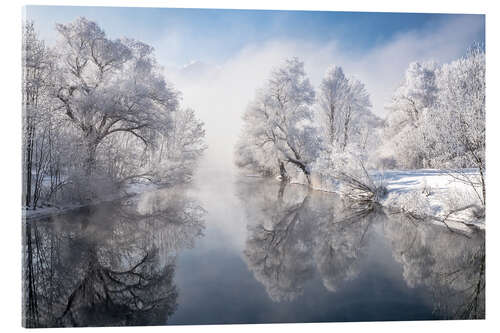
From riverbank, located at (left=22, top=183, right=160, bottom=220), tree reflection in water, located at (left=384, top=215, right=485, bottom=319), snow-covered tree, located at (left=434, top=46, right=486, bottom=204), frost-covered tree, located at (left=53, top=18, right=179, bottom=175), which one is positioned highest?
frost-covered tree, located at (left=53, top=18, right=179, bottom=175)

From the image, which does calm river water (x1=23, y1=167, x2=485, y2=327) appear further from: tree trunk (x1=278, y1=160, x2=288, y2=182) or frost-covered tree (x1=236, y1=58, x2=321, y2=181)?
tree trunk (x1=278, y1=160, x2=288, y2=182)

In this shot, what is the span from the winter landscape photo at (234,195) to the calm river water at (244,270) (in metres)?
0.03

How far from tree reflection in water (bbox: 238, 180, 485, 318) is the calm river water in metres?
0.02

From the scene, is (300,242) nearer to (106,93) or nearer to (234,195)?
(234,195)

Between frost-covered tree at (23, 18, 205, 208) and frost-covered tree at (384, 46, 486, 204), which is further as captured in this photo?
frost-covered tree at (23, 18, 205, 208)

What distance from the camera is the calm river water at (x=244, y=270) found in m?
3.72

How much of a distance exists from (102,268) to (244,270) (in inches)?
77.3

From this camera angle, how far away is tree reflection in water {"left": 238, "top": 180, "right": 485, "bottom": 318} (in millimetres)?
4242

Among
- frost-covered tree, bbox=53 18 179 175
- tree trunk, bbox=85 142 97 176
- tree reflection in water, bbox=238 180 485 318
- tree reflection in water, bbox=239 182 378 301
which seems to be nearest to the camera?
tree reflection in water, bbox=238 180 485 318

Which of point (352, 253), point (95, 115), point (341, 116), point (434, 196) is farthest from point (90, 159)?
point (341, 116)

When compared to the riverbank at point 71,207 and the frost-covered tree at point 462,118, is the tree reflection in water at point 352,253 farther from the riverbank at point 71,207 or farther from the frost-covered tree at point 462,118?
the riverbank at point 71,207

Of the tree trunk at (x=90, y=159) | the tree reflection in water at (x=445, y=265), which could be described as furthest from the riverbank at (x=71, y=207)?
the tree reflection in water at (x=445, y=265)

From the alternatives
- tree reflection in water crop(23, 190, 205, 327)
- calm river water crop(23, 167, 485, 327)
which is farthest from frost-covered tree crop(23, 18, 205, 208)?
calm river water crop(23, 167, 485, 327)
